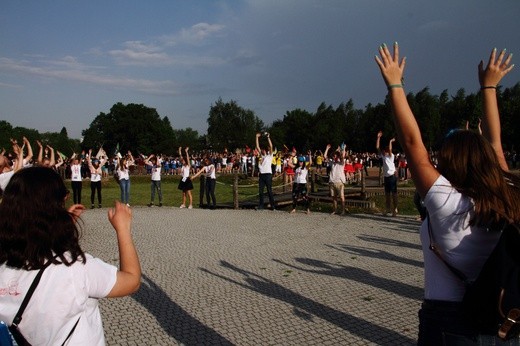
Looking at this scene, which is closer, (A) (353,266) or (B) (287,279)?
(B) (287,279)

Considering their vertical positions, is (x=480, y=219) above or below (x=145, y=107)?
below

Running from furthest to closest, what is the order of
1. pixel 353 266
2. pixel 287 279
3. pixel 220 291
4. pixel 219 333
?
pixel 353 266
pixel 287 279
pixel 220 291
pixel 219 333

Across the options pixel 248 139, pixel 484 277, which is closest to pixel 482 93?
pixel 484 277

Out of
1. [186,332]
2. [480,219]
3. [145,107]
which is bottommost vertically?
[186,332]

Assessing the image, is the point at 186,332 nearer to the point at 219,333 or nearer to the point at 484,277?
the point at 219,333

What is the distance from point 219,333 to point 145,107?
93417 mm

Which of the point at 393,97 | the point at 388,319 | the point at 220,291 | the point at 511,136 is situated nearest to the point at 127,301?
the point at 220,291

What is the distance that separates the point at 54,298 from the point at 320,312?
13.6 feet

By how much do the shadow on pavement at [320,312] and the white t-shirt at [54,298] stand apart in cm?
349

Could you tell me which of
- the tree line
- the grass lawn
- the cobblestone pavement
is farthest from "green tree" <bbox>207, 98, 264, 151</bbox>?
the cobblestone pavement

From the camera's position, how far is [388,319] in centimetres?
530

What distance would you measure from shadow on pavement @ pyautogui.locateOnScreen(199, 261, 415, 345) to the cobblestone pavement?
1 centimetres

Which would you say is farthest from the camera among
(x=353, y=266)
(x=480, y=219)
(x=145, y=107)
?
(x=145, y=107)

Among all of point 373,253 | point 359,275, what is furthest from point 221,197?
point 359,275
